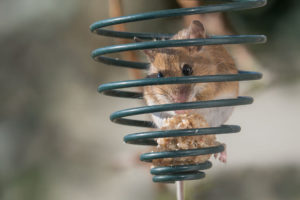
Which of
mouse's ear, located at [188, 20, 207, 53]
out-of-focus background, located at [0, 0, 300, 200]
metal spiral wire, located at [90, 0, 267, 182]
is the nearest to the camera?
metal spiral wire, located at [90, 0, 267, 182]

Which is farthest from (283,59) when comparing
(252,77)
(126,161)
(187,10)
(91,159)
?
(187,10)

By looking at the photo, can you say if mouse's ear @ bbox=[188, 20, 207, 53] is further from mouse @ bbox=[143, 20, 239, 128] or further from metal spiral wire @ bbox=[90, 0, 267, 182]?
metal spiral wire @ bbox=[90, 0, 267, 182]

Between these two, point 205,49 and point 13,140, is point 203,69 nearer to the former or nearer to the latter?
point 205,49

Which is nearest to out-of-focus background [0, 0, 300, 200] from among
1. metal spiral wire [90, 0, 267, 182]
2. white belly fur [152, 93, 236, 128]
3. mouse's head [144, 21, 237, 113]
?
mouse's head [144, 21, 237, 113]

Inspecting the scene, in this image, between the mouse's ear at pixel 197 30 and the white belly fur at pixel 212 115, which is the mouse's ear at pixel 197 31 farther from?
the white belly fur at pixel 212 115

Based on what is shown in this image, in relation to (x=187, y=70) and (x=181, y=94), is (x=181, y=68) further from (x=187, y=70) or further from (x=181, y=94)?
(x=181, y=94)

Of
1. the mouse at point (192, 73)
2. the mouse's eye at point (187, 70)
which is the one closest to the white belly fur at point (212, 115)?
the mouse at point (192, 73)
